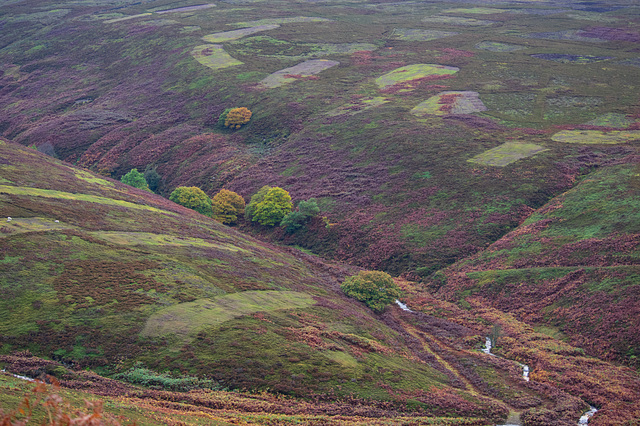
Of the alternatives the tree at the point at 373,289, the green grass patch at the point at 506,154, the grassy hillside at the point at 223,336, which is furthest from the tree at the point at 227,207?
the green grass patch at the point at 506,154

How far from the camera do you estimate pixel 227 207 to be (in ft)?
235

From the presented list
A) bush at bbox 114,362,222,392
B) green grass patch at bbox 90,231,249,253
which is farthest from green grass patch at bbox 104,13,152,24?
bush at bbox 114,362,222,392

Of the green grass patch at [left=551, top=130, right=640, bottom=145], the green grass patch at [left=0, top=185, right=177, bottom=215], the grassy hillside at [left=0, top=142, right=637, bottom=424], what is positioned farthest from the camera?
the green grass patch at [left=551, top=130, right=640, bottom=145]

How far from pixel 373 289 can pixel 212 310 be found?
18572 mm

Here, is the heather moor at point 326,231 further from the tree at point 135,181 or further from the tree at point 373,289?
the tree at point 135,181

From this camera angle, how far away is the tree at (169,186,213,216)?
7112 centimetres

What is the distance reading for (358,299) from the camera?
4775 cm

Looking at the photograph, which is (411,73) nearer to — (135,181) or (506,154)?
(506,154)

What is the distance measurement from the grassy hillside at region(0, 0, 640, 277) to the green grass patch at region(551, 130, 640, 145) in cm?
36

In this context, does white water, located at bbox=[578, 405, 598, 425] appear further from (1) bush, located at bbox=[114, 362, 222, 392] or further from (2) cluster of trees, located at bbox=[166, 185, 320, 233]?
(2) cluster of trees, located at bbox=[166, 185, 320, 233]

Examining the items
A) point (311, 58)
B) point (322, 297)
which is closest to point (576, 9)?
point (311, 58)

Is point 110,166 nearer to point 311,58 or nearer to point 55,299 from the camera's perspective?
point 311,58

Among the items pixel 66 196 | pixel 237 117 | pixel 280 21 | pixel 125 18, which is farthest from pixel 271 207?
pixel 125 18

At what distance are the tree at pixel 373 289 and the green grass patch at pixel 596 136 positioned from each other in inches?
1695
